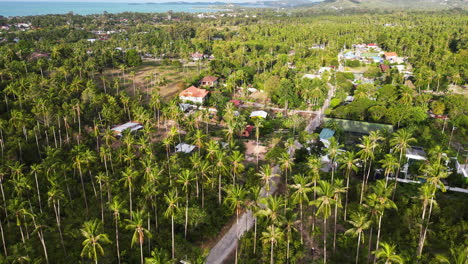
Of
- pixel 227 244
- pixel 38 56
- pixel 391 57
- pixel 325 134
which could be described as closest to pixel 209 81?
pixel 325 134

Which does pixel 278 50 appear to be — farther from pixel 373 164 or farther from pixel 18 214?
pixel 18 214

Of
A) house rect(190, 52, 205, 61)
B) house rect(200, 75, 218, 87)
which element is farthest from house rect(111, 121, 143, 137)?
house rect(190, 52, 205, 61)

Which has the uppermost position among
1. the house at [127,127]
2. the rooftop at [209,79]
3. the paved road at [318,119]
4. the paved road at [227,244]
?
the rooftop at [209,79]

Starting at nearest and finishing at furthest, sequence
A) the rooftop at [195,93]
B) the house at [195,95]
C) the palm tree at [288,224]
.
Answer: the palm tree at [288,224] → the house at [195,95] → the rooftop at [195,93]

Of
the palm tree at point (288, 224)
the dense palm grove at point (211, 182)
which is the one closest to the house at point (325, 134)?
the dense palm grove at point (211, 182)

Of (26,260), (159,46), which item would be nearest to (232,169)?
(26,260)

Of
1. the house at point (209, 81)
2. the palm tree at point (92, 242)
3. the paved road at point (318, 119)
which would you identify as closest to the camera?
the palm tree at point (92, 242)

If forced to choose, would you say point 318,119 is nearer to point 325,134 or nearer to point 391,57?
point 325,134

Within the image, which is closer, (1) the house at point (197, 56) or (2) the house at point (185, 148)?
(2) the house at point (185, 148)

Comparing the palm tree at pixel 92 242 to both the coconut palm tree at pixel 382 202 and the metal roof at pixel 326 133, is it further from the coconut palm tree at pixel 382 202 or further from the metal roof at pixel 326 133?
the metal roof at pixel 326 133
